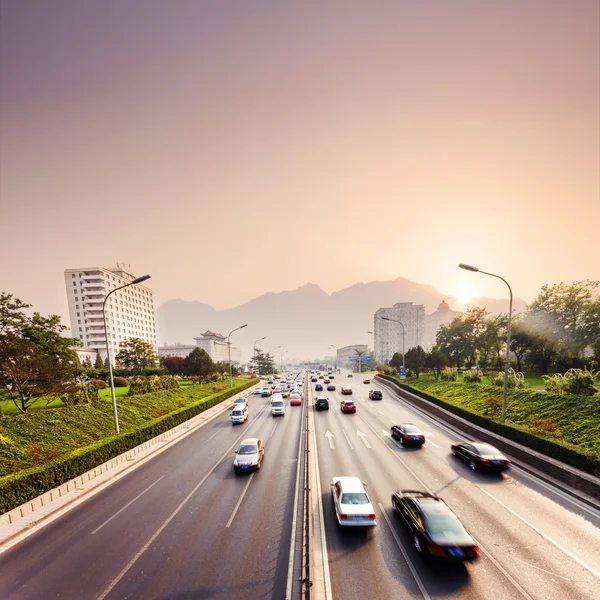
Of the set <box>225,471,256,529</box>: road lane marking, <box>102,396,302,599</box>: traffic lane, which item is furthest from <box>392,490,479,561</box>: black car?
<box>225,471,256,529</box>: road lane marking

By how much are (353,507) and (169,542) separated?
7.64m

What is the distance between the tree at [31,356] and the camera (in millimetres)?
22750

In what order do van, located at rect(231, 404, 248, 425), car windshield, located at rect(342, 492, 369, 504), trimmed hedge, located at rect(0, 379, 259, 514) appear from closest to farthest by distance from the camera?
car windshield, located at rect(342, 492, 369, 504) < trimmed hedge, located at rect(0, 379, 259, 514) < van, located at rect(231, 404, 248, 425)

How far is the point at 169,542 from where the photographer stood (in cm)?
1162

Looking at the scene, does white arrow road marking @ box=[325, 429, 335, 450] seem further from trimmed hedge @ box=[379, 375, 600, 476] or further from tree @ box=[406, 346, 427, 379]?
tree @ box=[406, 346, 427, 379]

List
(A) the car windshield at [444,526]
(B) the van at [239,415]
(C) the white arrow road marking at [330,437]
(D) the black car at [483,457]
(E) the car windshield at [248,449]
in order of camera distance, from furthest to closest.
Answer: (B) the van at [239,415], (C) the white arrow road marking at [330,437], (E) the car windshield at [248,449], (D) the black car at [483,457], (A) the car windshield at [444,526]

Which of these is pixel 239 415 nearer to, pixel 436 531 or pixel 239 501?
pixel 239 501

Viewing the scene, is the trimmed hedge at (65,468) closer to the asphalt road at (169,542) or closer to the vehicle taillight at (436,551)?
the asphalt road at (169,542)

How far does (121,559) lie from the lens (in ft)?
35.4

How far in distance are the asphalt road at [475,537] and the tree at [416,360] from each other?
39.0 metres

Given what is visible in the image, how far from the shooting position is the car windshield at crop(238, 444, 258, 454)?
19.0m

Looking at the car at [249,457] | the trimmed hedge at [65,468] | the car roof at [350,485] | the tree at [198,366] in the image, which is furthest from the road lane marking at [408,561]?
the tree at [198,366]

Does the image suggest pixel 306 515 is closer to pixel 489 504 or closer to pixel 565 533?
pixel 489 504

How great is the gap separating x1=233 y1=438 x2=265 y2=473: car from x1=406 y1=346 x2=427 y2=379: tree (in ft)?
146
